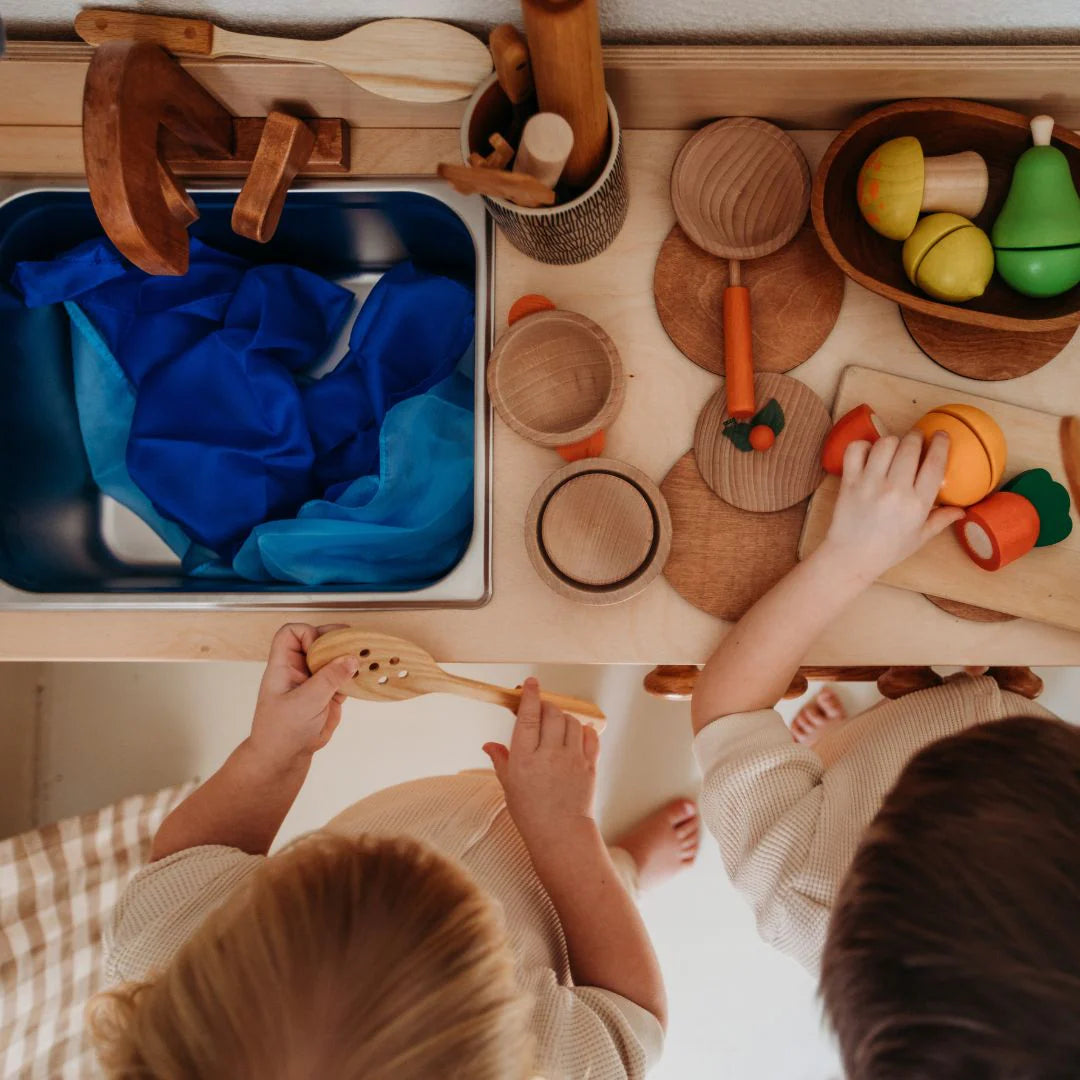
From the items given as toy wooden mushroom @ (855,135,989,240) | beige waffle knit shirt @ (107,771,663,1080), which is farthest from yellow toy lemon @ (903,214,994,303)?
beige waffle knit shirt @ (107,771,663,1080)

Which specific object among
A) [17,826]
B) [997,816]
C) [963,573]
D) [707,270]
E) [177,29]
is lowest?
[17,826]

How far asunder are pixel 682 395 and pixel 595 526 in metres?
0.13

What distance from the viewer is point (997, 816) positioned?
500 mm

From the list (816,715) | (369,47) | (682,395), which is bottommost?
(816,715)

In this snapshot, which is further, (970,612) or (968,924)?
(970,612)

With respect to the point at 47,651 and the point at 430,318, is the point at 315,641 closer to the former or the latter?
the point at 47,651

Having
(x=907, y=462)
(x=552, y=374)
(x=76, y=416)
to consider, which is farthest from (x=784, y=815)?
(x=76, y=416)

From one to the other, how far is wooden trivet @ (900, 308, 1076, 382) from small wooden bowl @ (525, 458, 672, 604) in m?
0.26

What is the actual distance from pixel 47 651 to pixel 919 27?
853mm

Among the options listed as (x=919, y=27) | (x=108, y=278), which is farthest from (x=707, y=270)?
(x=108, y=278)

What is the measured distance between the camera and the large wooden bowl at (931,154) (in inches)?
23.5

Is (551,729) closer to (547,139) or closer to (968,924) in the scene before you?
(968,924)

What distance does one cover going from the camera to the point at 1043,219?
0.58m

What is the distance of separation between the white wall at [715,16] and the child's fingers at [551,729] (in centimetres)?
56
